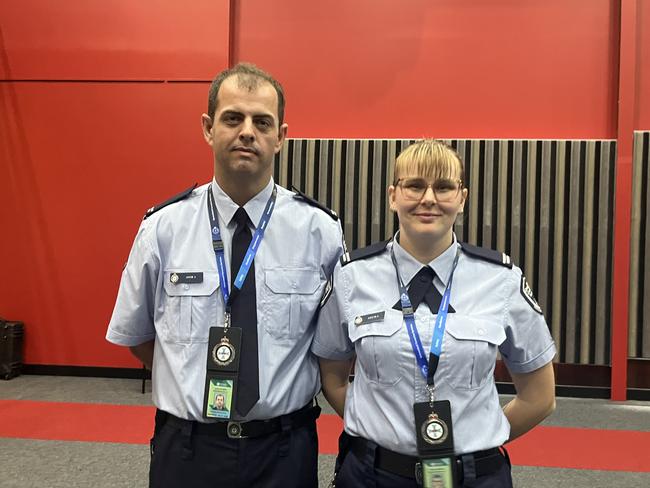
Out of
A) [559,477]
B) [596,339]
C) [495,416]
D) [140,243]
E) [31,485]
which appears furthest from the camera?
[596,339]

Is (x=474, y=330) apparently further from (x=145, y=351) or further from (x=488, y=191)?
(x=488, y=191)

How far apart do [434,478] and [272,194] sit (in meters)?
0.88

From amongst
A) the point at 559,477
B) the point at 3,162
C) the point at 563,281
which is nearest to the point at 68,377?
the point at 3,162

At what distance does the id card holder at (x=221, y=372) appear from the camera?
4.49ft

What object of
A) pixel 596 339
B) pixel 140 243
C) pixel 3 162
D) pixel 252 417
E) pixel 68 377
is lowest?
pixel 68 377

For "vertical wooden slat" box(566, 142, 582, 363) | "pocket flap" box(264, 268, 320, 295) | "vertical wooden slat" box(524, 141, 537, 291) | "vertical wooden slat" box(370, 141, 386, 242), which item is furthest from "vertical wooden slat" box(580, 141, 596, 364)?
"pocket flap" box(264, 268, 320, 295)

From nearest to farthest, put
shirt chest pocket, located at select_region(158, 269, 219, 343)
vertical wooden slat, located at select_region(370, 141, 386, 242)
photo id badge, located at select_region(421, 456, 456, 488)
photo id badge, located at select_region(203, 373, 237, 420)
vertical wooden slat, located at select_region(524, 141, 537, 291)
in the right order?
1. photo id badge, located at select_region(421, 456, 456, 488)
2. photo id badge, located at select_region(203, 373, 237, 420)
3. shirt chest pocket, located at select_region(158, 269, 219, 343)
4. vertical wooden slat, located at select_region(524, 141, 537, 291)
5. vertical wooden slat, located at select_region(370, 141, 386, 242)

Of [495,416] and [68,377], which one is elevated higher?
[495,416]

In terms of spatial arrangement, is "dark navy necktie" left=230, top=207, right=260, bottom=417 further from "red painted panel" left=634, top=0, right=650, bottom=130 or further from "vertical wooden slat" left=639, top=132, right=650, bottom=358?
"red painted panel" left=634, top=0, right=650, bottom=130

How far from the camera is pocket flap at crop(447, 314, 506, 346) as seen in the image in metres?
1.33

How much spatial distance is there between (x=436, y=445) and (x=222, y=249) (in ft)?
2.47

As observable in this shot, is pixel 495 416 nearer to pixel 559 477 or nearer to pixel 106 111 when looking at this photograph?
pixel 559 477

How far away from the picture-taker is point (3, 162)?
17.1ft

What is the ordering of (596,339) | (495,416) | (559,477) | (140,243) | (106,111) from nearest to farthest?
1. (495,416)
2. (140,243)
3. (559,477)
4. (596,339)
5. (106,111)
